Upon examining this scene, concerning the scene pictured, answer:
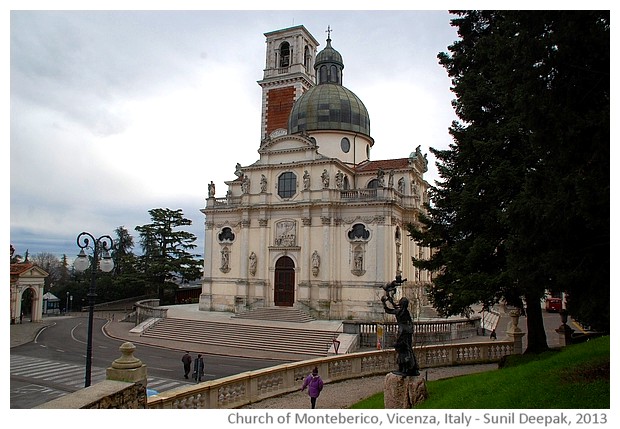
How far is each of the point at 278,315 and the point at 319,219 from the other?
8165 mm

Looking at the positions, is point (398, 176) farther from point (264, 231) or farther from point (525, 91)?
point (525, 91)

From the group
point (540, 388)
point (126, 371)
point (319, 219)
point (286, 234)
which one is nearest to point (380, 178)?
point (319, 219)

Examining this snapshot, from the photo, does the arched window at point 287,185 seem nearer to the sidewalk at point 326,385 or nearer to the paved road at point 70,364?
the sidewalk at point 326,385

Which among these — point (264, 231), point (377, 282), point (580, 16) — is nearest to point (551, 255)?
point (580, 16)

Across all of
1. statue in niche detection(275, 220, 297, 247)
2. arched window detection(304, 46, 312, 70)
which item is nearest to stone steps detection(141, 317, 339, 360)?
statue in niche detection(275, 220, 297, 247)

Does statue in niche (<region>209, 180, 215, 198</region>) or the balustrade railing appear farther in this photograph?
statue in niche (<region>209, 180, 215, 198</region>)

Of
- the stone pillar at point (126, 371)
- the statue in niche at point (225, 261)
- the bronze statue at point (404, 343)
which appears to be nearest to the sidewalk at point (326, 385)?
the bronze statue at point (404, 343)

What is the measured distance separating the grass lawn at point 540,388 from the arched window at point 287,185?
26.7 meters

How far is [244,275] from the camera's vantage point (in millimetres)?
38656

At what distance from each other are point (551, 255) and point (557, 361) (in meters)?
4.38

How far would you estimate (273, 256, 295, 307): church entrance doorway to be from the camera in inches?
1463

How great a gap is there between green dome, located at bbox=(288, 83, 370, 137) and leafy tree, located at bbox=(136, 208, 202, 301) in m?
19.8

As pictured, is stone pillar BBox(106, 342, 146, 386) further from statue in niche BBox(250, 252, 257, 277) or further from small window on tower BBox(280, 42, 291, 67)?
small window on tower BBox(280, 42, 291, 67)

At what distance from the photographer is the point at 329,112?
4122 centimetres
